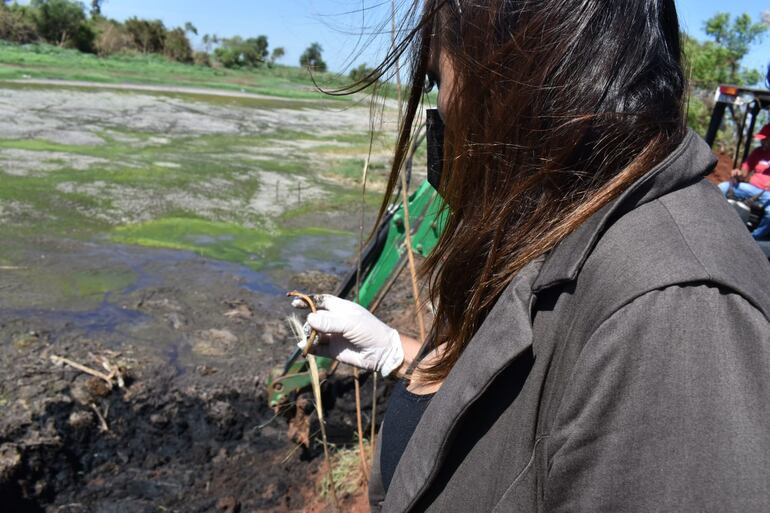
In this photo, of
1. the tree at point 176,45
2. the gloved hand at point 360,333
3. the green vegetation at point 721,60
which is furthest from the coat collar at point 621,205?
the tree at point 176,45

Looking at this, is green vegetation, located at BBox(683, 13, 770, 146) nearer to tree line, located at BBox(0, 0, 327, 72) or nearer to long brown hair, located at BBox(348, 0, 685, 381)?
long brown hair, located at BBox(348, 0, 685, 381)

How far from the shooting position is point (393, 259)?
4.31 m

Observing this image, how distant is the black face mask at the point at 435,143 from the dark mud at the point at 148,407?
8.53 feet

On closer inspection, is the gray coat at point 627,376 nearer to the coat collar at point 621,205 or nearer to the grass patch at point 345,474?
the coat collar at point 621,205

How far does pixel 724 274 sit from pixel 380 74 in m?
0.74

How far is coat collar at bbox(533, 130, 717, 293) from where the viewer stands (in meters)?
0.92

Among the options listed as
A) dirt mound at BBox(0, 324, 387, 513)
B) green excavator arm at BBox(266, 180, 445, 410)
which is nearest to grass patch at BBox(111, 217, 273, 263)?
dirt mound at BBox(0, 324, 387, 513)

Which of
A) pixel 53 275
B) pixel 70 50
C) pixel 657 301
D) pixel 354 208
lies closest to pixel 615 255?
pixel 657 301

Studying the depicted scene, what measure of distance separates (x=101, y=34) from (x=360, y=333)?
48.1 metres

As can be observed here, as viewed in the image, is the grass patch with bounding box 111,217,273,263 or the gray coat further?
the grass patch with bounding box 111,217,273,263

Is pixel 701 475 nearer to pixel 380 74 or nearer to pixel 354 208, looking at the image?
pixel 380 74

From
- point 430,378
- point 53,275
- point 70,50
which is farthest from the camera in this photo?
point 70,50

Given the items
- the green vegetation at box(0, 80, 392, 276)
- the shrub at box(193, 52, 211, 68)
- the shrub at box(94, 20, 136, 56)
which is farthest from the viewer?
the shrub at box(193, 52, 211, 68)

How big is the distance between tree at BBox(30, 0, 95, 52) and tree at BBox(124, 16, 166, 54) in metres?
4.22
